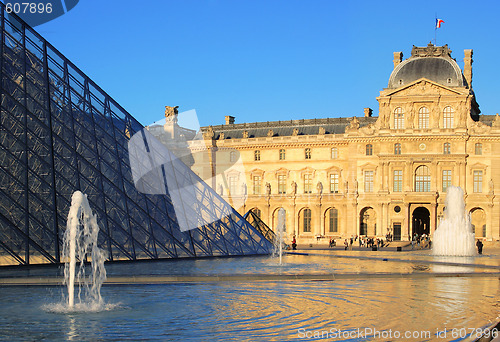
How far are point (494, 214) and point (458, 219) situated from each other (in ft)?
84.7

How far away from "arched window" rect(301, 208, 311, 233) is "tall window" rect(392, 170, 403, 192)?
945 centimetres

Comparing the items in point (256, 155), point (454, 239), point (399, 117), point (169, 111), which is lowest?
point (454, 239)

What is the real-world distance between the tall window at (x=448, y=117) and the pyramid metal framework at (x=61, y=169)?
4016cm

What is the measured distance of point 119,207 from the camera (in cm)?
2367

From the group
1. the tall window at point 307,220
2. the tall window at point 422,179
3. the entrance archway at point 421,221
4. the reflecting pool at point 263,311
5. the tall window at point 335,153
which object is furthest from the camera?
the tall window at point 307,220

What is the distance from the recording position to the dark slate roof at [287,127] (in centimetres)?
7175

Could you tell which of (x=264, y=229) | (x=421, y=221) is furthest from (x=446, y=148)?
(x=264, y=229)

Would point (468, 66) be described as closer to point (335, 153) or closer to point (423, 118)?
point (423, 118)

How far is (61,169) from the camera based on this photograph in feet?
74.8

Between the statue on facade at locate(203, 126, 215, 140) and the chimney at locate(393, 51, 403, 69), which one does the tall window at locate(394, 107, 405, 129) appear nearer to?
the chimney at locate(393, 51, 403, 69)

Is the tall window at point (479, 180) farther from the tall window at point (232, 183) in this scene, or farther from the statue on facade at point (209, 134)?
the statue on facade at point (209, 134)

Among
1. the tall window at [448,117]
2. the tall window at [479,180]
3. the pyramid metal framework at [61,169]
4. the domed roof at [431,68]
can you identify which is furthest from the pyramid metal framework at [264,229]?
the tall window at [479,180]

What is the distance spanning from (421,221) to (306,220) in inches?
427

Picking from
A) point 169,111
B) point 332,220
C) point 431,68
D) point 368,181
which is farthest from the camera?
point 169,111
